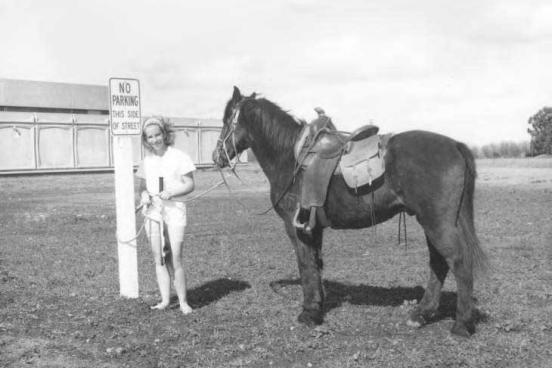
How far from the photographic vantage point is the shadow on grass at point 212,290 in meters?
7.68

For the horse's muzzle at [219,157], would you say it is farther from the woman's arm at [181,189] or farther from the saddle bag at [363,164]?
the saddle bag at [363,164]

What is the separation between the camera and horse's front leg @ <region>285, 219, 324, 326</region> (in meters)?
6.52

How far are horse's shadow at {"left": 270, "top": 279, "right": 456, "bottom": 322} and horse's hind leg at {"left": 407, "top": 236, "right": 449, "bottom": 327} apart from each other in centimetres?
22

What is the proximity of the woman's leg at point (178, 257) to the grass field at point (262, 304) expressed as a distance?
0.62 feet

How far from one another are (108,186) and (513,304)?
28.9 meters

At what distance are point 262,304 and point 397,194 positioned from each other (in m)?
2.39

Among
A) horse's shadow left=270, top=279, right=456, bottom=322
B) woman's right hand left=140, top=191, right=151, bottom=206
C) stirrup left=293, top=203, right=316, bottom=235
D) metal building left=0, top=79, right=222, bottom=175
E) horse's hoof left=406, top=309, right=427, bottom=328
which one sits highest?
metal building left=0, top=79, right=222, bottom=175

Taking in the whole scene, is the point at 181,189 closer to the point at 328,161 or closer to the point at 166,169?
the point at 166,169

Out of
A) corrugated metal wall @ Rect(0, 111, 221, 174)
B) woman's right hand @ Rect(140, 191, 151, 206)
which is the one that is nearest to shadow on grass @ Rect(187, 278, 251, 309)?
woman's right hand @ Rect(140, 191, 151, 206)

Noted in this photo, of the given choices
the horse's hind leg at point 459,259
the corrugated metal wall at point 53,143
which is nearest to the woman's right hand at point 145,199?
the horse's hind leg at point 459,259

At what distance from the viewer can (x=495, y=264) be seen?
373 inches

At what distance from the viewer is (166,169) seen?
683cm

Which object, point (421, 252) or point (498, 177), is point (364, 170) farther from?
point (498, 177)

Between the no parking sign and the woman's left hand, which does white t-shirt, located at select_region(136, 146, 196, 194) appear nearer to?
the woman's left hand
